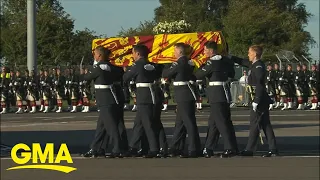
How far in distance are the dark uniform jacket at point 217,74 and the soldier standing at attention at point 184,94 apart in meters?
0.23

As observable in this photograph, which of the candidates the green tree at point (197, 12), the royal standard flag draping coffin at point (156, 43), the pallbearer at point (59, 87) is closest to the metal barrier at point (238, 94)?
the green tree at point (197, 12)

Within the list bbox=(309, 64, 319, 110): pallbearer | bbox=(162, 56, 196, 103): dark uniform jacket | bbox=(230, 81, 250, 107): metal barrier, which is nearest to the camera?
bbox=(162, 56, 196, 103): dark uniform jacket

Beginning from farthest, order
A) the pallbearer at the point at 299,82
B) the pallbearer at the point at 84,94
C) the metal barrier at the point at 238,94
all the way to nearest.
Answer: the metal barrier at the point at 238,94, the pallbearer at the point at 84,94, the pallbearer at the point at 299,82

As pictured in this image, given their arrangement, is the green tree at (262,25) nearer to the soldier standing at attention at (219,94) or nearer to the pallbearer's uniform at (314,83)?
the pallbearer's uniform at (314,83)

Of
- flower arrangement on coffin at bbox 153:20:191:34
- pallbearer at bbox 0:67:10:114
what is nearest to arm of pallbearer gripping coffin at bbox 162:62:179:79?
flower arrangement on coffin at bbox 153:20:191:34

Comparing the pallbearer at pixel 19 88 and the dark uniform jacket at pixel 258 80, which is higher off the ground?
the dark uniform jacket at pixel 258 80

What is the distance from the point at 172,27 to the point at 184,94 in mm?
14496

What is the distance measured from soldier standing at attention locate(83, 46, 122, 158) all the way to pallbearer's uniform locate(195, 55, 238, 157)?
4.63 ft

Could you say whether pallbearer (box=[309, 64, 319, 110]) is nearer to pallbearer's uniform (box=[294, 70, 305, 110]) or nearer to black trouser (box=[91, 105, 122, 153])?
pallbearer's uniform (box=[294, 70, 305, 110])

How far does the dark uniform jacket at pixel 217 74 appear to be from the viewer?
42.1 ft

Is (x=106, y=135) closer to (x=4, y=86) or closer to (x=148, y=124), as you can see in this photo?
(x=148, y=124)

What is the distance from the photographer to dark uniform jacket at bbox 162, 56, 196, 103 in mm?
12914

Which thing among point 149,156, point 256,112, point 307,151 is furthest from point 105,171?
point 307,151

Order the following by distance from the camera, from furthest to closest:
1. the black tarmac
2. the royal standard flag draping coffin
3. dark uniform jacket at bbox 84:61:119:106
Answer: the royal standard flag draping coffin, dark uniform jacket at bbox 84:61:119:106, the black tarmac
